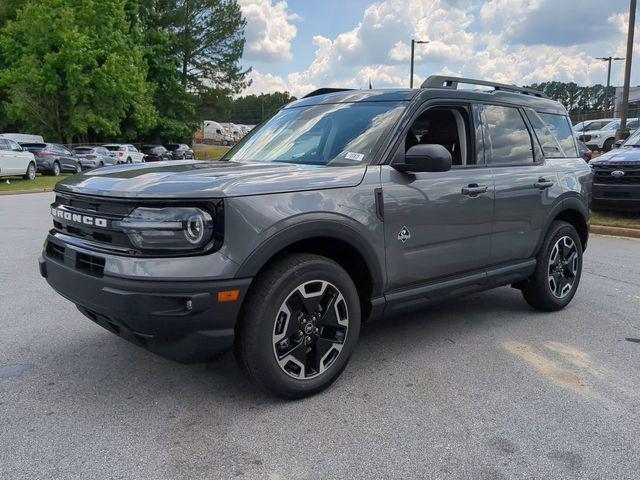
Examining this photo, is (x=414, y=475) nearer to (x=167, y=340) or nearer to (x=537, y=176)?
(x=167, y=340)

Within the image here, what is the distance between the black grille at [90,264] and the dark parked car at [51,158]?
24.7 meters

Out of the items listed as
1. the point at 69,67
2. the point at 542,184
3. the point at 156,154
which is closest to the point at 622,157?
the point at 542,184

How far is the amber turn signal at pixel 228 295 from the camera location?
286 centimetres

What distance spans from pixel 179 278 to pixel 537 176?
3269 mm

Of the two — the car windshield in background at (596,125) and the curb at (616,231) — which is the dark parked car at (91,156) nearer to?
the car windshield in background at (596,125)

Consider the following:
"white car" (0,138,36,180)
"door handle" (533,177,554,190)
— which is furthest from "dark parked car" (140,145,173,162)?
"door handle" (533,177,554,190)

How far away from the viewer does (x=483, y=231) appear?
13.9 ft

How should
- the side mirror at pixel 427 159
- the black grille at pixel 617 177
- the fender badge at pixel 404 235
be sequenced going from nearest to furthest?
the side mirror at pixel 427 159 < the fender badge at pixel 404 235 < the black grille at pixel 617 177

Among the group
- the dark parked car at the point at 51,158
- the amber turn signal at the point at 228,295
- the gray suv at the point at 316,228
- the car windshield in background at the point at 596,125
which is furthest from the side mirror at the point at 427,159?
the car windshield in background at the point at 596,125

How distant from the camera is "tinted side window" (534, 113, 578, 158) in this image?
515 cm

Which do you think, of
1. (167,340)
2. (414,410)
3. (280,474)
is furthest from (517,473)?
(167,340)

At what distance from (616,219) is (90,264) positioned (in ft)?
A: 33.5

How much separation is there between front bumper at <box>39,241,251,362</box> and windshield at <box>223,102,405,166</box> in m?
1.26

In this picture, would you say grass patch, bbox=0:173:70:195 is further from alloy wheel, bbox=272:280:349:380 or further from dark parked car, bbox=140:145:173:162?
alloy wheel, bbox=272:280:349:380
